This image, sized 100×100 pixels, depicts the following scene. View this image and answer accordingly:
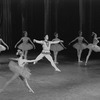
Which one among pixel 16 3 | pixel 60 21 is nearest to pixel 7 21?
pixel 16 3

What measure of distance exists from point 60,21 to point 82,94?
43.4 feet

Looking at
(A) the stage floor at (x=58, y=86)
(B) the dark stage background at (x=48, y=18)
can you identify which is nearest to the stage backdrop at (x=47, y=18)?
(B) the dark stage background at (x=48, y=18)

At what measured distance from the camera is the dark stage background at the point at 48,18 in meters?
18.1

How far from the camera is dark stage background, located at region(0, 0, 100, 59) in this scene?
711 inches

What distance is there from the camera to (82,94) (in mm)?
6824

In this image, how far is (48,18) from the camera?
19594 mm

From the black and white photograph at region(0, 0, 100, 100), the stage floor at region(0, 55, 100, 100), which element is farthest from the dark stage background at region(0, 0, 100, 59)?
the stage floor at region(0, 55, 100, 100)

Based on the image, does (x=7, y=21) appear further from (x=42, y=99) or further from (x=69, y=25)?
(x=42, y=99)

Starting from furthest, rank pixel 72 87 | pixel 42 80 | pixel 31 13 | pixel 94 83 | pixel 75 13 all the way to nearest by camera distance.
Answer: pixel 31 13 → pixel 75 13 → pixel 42 80 → pixel 94 83 → pixel 72 87

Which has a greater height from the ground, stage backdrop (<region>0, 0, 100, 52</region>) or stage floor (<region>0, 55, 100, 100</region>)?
stage backdrop (<region>0, 0, 100, 52</region>)

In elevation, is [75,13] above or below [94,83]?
above

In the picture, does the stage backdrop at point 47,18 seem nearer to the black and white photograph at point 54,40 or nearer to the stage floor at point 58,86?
the black and white photograph at point 54,40

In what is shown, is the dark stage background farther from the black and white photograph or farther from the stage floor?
the stage floor

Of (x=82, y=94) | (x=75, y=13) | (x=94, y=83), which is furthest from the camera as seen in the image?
Result: (x=75, y=13)
